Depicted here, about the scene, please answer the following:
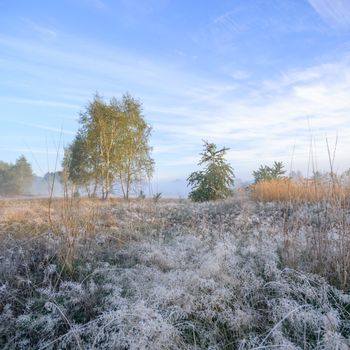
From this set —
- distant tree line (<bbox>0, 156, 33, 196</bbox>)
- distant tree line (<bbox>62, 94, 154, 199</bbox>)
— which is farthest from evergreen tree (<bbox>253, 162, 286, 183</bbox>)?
distant tree line (<bbox>0, 156, 33, 196</bbox>)

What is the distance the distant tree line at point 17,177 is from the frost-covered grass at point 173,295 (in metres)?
44.1

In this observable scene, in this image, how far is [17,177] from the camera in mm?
45062

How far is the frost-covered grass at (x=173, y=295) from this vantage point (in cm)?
228

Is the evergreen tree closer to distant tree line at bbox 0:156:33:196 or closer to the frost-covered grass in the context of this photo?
the frost-covered grass

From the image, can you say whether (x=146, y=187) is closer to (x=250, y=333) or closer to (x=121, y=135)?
(x=250, y=333)

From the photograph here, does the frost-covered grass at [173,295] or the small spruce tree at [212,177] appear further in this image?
the small spruce tree at [212,177]

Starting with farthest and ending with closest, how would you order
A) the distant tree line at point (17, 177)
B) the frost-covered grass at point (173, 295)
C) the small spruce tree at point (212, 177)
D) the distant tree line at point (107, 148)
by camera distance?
the distant tree line at point (17, 177), the distant tree line at point (107, 148), the small spruce tree at point (212, 177), the frost-covered grass at point (173, 295)

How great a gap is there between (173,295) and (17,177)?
153 ft

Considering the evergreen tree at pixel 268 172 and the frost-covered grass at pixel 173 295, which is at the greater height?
the evergreen tree at pixel 268 172

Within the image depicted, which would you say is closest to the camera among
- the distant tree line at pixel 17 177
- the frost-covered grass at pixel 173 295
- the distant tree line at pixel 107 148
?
the frost-covered grass at pixel 173 295

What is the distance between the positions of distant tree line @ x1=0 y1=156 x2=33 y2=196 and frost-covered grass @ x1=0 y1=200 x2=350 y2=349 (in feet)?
145

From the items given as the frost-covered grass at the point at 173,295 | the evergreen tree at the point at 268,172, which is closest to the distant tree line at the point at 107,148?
the evergreen tree at the point at 268,172

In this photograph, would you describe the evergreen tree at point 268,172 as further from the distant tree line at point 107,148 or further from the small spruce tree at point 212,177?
the distant tree line at point 107,148

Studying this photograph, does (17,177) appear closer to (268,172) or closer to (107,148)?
(107,148)
